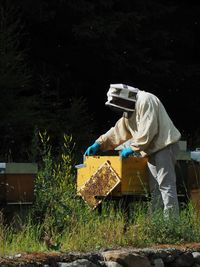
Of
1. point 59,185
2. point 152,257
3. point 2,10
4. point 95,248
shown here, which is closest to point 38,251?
Answer: point 95,248

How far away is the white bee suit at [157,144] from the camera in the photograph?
796cm

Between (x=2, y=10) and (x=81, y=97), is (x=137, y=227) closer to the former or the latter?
(x=2, y=10)

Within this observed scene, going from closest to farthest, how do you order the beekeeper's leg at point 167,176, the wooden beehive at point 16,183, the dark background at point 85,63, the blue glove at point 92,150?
the wooden beehive at point 16,183 → the beekeeper's leg at point 167,176 → the blue glove at point 92,150 → the dark background at point 85,63

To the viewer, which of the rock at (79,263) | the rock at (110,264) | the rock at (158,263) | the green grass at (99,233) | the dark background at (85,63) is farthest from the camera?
the dark background at (85,63)

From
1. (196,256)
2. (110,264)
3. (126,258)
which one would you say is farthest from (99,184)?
(110,264)

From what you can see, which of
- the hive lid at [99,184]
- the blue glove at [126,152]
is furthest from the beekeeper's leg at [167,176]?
the hive lid at [99,184]

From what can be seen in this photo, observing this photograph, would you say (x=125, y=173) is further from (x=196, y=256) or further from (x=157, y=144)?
(x=196, y=256)

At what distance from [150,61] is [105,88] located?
4.13 feet

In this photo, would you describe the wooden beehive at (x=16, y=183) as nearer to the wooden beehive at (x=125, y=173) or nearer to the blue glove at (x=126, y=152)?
the wooden beehive at (x=125, y=173)

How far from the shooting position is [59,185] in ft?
26.1

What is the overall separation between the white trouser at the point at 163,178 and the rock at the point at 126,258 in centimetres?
135

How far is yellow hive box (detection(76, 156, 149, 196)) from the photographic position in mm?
7906

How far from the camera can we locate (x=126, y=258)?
6332mm

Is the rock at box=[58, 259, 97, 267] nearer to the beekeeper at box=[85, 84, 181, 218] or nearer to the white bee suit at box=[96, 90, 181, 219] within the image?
the beekeeper at box=[85, 84, 181, 218]
